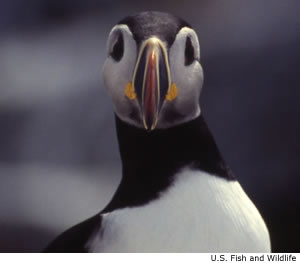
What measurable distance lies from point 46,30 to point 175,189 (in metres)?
0.55

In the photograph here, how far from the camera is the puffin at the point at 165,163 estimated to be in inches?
46.1

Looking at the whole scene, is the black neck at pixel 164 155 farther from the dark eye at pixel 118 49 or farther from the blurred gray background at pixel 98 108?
the blurred gray background at pixel 98 108

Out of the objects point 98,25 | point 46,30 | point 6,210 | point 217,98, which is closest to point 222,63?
point 217,98

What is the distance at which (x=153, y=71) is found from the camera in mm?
1141

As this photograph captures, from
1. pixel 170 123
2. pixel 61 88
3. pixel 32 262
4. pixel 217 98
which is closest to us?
pixel 170 123

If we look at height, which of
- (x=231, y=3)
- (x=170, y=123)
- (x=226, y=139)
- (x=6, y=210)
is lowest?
(x=6, y=210)

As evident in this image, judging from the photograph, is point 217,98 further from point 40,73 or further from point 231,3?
point 40,73

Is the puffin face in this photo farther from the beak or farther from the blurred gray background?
the blurred gray background

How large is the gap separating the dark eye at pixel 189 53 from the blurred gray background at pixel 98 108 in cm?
25

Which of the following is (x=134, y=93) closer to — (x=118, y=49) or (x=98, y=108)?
(x=118, y=49)

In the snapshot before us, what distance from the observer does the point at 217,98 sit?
1.48 m

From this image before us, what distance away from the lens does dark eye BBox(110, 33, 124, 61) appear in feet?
3.94

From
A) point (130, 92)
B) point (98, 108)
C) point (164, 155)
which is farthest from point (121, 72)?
point (98, 108)

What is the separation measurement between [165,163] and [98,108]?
0.30 metres
